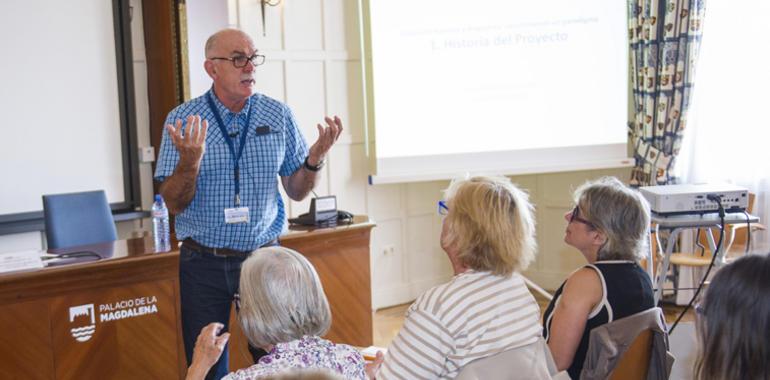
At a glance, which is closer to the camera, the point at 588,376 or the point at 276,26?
the point at 588,376

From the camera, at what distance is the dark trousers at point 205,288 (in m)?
2.95

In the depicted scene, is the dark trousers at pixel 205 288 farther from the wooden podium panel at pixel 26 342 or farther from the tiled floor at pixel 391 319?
the tiled floor at pixel 391 319

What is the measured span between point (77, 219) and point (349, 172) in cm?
200

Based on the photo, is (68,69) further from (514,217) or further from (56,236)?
(514,217)

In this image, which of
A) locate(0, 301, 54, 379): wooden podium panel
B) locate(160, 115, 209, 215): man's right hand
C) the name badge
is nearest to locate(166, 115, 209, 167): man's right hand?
locate(160, 115, 209, 215): man's right hand

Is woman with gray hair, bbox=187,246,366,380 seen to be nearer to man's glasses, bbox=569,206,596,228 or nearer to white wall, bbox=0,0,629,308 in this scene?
man's glasses, bbox=569,206,596,228

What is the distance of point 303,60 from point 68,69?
147cm

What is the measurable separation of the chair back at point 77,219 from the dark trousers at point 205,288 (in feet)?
4.58

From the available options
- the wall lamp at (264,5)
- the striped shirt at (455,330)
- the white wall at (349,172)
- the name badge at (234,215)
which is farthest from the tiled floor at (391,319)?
the striped shirt at (455,330)

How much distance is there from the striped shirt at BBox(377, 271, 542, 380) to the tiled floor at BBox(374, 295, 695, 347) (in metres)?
3.20

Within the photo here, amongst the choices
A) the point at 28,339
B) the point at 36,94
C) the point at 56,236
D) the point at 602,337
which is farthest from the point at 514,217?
the point at 36,94

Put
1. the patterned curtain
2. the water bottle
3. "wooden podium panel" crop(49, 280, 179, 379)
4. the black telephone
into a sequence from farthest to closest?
the patterned curtain
the black telephone
the water bottle
"wooden podium panel" crop(49, 280, 179, 379)

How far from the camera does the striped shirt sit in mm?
1855

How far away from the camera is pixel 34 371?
10.7 feet
